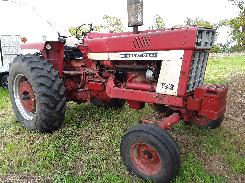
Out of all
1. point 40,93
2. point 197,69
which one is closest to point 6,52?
point 40,93

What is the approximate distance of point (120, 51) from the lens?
4.51 meters

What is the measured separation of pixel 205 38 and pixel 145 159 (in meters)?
1.56

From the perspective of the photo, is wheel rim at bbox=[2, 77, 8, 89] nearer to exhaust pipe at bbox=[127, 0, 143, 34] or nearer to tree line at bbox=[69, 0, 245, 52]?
exhaust pipe at bbox=[127, 0, 143, 34]

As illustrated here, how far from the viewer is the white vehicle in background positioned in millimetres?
8859

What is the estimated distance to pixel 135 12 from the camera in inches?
163

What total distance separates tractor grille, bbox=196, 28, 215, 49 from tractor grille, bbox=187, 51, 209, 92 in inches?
3.8

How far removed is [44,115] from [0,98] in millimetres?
3536

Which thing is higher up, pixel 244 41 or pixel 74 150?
pixel 74 150

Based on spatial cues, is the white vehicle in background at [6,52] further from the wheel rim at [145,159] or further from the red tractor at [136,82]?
the wheel rim at [145,159]

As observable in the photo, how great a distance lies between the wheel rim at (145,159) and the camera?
398 cm

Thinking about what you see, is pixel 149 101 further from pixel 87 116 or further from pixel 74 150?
pixel 87 116

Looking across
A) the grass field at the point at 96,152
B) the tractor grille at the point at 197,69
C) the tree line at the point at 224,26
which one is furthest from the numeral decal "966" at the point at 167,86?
the tree line at the point at 224,26

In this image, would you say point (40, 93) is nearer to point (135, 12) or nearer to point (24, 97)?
point (24, 97)

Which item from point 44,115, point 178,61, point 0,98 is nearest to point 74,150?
point 44,115
